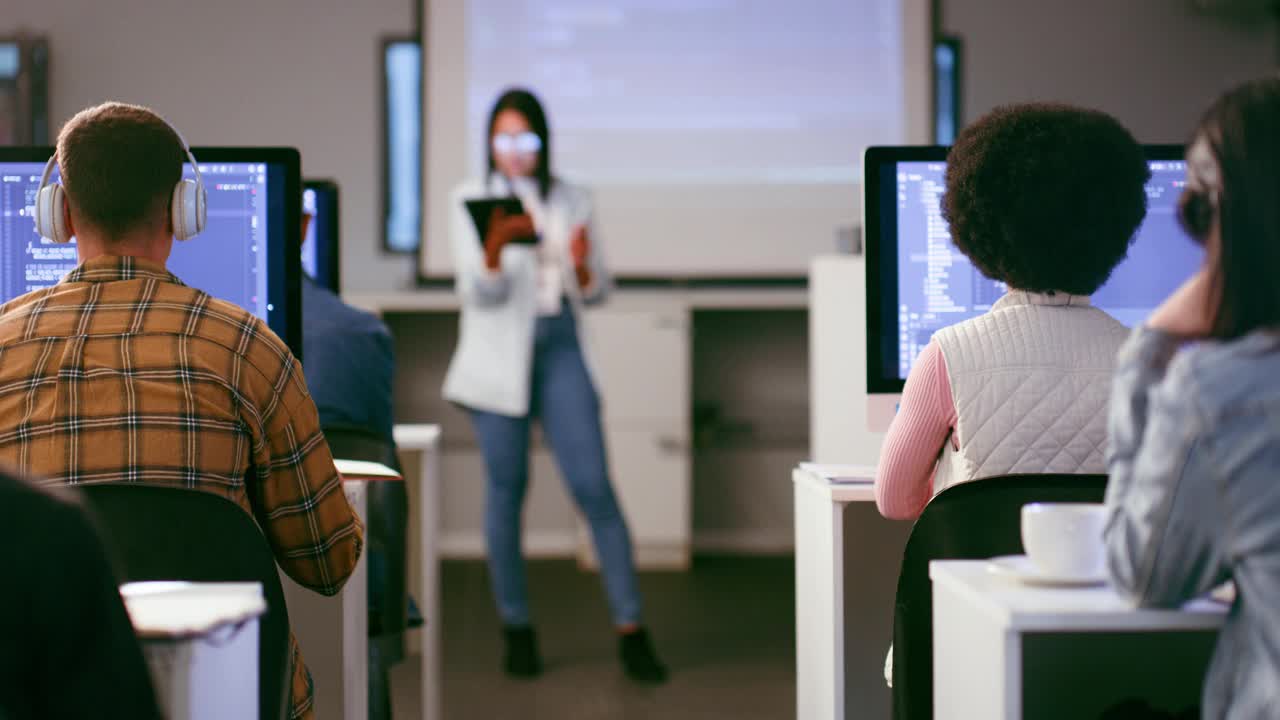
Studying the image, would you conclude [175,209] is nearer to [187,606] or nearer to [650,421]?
[187,606]

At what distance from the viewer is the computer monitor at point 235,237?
6.06ft

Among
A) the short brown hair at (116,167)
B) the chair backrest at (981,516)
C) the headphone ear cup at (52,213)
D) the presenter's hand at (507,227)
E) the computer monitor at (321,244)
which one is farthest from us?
the presenter's hand at (507,227)

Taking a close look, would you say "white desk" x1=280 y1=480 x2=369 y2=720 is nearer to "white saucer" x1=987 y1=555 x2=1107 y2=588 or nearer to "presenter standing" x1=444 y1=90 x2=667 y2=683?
"presenter standing" x1=444 y1=90 x2=667 y2=683

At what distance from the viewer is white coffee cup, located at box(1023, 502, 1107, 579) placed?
1.07 meters

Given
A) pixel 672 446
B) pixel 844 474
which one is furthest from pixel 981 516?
pixel 672 446

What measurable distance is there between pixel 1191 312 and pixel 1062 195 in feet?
1.75

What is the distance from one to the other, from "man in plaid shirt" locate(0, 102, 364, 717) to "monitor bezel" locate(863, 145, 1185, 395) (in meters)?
0.82

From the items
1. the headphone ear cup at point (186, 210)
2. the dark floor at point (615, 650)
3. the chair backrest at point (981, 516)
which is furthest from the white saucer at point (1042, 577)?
the dark floor at point (615, 650)

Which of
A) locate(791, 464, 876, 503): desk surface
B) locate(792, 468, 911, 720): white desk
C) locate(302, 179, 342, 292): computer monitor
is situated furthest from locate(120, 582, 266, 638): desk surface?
locate(302, 179, 342, 292): computer monitor

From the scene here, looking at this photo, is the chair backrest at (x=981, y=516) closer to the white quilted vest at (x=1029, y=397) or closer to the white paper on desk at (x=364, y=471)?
the white quilted vest at (x=1029, y=397)

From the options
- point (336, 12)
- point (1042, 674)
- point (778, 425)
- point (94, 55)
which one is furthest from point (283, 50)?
point (1042, 674)

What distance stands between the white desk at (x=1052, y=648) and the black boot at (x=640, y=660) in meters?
1.91

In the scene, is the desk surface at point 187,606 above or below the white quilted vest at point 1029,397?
below

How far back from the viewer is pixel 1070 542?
1.07 m
